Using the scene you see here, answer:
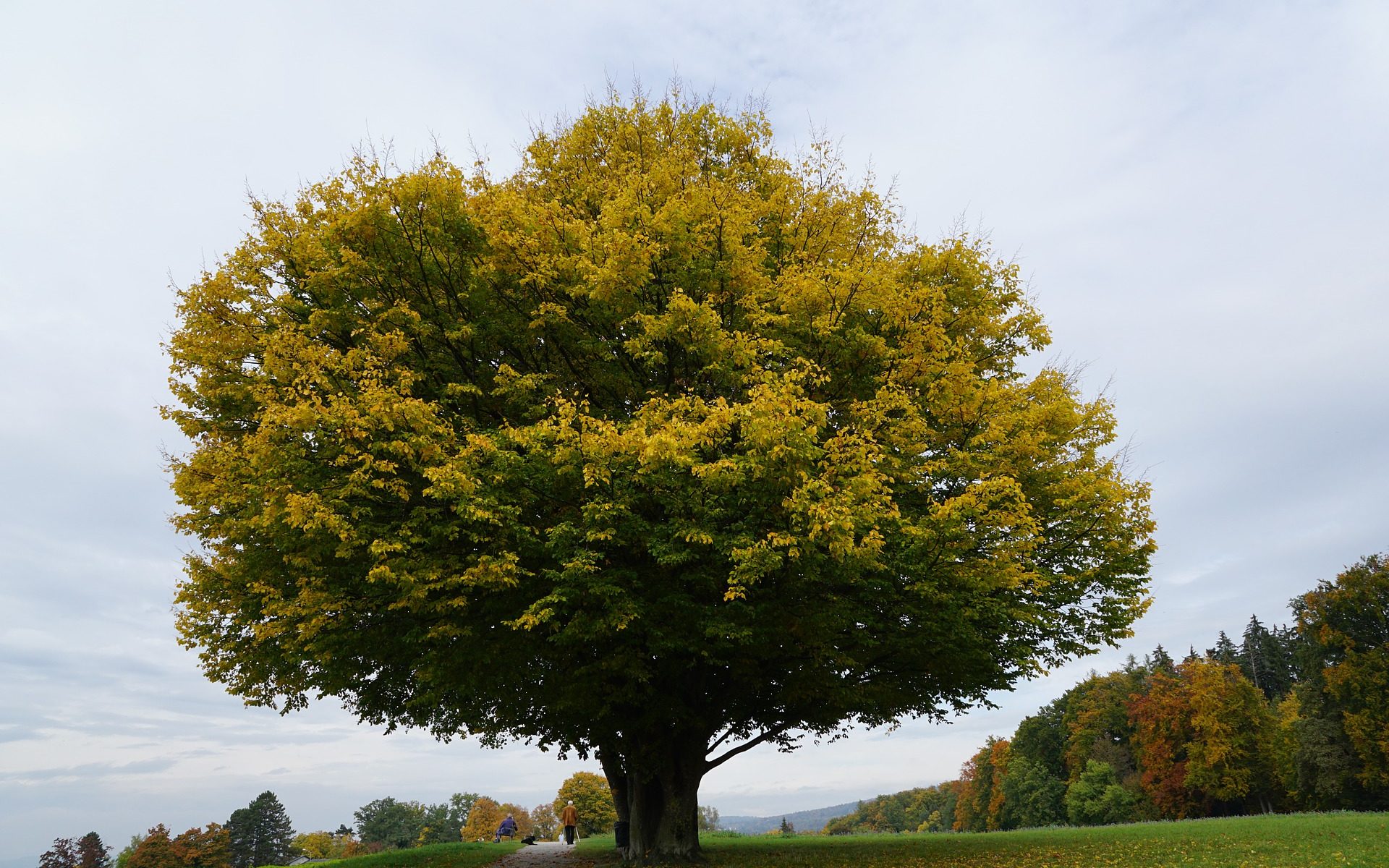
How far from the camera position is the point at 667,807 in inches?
655

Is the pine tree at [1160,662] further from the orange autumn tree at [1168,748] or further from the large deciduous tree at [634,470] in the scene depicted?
the large deciduous tree at [634,470]

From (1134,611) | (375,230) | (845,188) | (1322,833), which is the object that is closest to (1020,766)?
(1322,833)

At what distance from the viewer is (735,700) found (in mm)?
17250

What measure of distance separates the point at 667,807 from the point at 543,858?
691 centimetres

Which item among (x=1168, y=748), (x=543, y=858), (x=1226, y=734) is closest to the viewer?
(x=543, y=858)

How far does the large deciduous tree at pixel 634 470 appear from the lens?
37.9ft

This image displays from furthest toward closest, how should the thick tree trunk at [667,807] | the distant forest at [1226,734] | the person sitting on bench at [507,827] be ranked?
1. the distant forest at [1226,734]
2. the person sitting on bench at [507,827]
3. the thick tree trunk at [667,807]

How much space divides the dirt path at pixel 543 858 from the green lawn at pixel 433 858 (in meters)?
0.39

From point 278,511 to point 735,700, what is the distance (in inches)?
406

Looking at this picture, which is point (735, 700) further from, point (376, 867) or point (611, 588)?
point (376, 867)

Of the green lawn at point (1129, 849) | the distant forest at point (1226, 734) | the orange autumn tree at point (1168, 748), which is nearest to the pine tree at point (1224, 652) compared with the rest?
the distant forest at point (1226, 734)

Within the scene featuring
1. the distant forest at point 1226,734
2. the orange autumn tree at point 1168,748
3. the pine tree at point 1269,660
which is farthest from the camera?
the pine tree at point 1269,660

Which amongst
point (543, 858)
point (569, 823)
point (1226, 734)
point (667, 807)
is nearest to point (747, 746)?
point (667, 807)

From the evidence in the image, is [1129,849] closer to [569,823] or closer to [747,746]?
[747,746]
